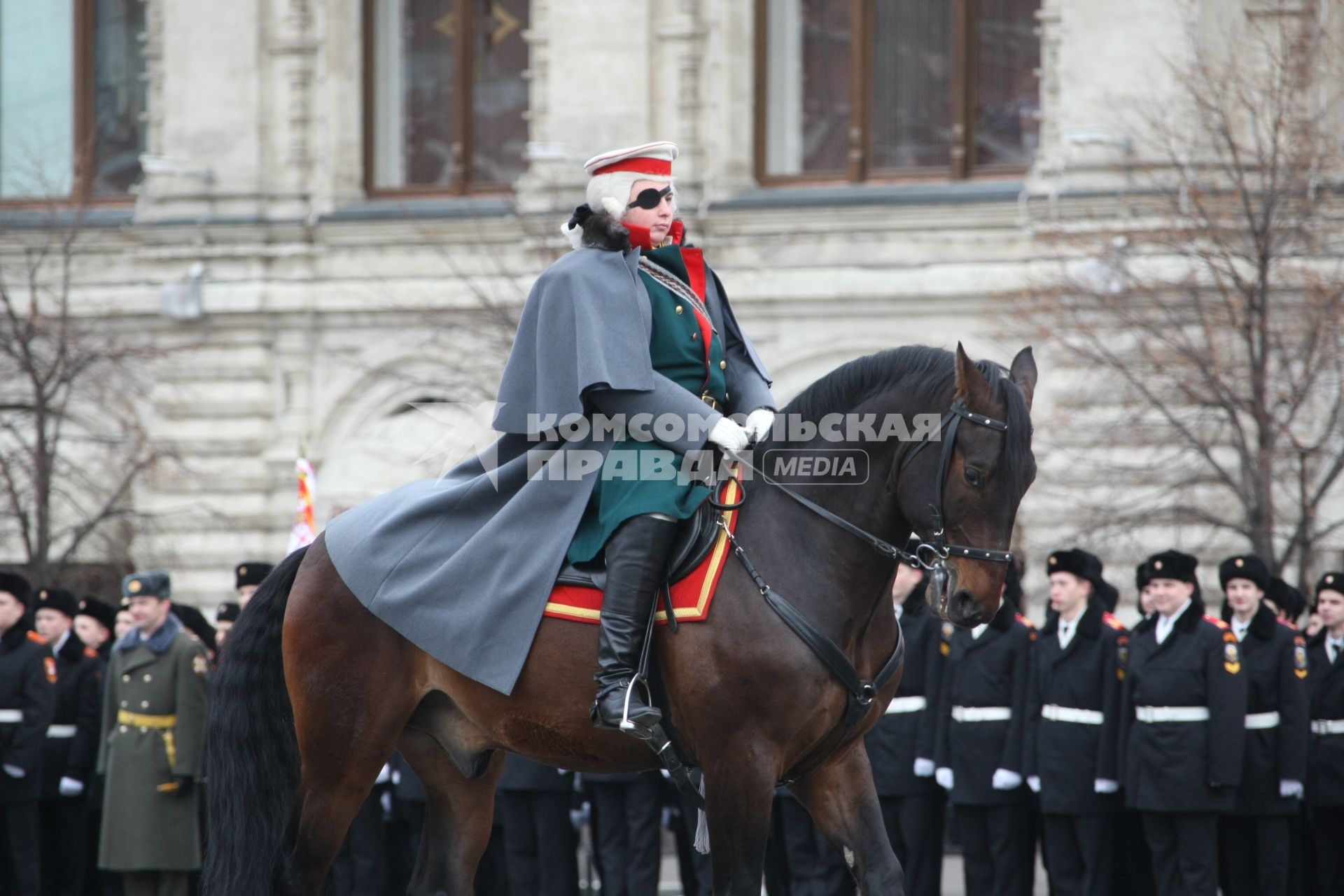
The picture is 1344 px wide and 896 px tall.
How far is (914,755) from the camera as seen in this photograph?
446 inches

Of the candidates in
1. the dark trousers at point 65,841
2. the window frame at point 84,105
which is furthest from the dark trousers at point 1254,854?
the window frame at point 84,105

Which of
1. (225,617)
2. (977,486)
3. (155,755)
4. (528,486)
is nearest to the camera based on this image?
(977,486)

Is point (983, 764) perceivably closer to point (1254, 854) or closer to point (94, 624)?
point (1254, 854)

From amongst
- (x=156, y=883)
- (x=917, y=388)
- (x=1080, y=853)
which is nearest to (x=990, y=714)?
(x=1080, y=853)

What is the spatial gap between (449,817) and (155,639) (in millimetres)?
4416

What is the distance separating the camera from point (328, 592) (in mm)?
7164

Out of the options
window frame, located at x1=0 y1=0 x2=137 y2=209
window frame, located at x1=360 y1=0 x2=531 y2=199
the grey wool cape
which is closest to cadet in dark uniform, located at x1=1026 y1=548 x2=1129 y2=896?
the grey wool cape

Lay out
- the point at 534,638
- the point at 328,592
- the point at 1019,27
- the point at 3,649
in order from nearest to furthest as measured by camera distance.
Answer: the point at 534,638, the point at 328,592, the point at 3,649, the point at 1019,27

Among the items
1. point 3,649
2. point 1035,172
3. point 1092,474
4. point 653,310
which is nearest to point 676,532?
point 653,310

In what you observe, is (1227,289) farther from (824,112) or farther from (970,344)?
(824,112)

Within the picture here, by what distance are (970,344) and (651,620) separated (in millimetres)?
11717

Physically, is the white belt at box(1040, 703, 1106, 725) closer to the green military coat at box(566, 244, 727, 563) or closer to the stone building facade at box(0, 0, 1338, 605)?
the green military coat at box(566, 244, 727, 563)

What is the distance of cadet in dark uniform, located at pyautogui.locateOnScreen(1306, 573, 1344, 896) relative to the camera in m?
10.6

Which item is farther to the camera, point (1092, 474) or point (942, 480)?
point (1092, 474)
